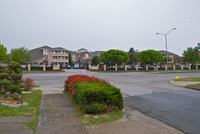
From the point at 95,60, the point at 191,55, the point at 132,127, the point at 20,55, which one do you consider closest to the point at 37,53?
the point at 20,55

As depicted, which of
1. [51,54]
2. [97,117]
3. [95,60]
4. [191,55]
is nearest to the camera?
[97,117]

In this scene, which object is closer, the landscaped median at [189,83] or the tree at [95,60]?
the landscaped median at [189,83]

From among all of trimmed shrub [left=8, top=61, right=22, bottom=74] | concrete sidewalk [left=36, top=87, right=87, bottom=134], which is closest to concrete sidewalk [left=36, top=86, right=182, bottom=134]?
concrete sidewalk [left=36, top=87, right=87, bottom=134]

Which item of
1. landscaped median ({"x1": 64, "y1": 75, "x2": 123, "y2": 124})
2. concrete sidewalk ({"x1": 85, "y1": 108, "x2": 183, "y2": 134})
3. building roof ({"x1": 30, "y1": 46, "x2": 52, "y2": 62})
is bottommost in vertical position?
concrete sidewalk ({"x1": 85, "y1": 108, "x2": 183, "y2": 134})

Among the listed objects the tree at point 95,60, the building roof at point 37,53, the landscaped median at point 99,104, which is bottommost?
the landscaped median at point 99,104

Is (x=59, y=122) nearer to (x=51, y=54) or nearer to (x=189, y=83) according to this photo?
(x=189, y=83)

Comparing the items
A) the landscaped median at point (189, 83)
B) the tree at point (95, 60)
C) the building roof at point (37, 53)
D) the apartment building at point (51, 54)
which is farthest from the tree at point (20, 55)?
the landscaped median at point (189, 83)

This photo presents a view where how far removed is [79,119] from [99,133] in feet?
3.93

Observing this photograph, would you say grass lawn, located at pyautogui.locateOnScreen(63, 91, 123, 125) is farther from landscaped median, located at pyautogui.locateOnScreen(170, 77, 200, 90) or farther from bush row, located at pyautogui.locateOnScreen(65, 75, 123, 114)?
landscaped median, located at pyautogui.locateOnScreen(170, 77, 200, 90)

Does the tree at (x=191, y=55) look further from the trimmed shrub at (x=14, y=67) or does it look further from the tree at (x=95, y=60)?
the trimmed shrub at (x=14, y=67)

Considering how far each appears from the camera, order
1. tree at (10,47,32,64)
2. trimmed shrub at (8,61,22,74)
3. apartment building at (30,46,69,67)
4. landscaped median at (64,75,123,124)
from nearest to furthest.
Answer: landscaped median at (64,75,123,124), trimmed shrub at (8,61,22,74), tree at (10,47,32,64), apartment building at (30,46,69,67)

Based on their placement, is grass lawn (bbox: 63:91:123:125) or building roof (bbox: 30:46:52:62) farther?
building roof (bbox: 30:46:52:62)

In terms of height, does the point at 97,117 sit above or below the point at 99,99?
below

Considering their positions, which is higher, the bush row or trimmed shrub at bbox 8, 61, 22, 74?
trimmed shrub at bbox 8, 61, 22, 74
